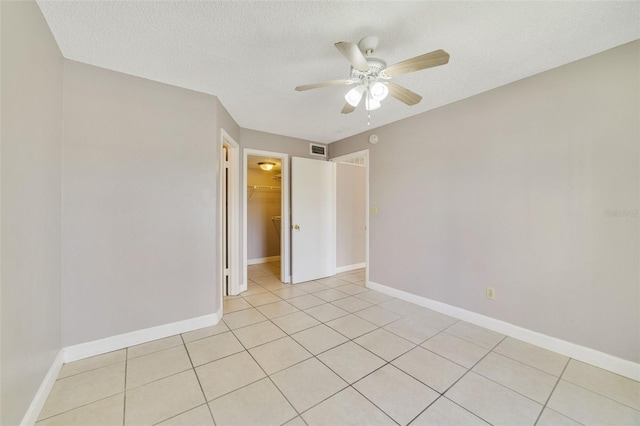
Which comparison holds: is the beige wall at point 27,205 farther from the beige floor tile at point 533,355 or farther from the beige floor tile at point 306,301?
the beige floor tile at point 533,355

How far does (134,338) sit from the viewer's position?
225 centimetres

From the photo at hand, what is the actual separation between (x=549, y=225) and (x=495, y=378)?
1.39 m

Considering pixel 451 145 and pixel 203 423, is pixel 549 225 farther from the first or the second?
pixel 203 423

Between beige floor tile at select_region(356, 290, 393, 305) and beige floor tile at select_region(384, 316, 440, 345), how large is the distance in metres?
0.57

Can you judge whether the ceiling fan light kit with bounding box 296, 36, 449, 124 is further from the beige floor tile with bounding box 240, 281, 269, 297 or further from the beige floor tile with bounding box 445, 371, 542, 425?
the beige floor tile with bounding box 240, 281, 269, 297

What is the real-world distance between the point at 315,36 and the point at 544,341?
126 inches

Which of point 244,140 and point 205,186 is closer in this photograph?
point 205,186

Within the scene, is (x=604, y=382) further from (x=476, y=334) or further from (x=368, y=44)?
(x=368, y=44)

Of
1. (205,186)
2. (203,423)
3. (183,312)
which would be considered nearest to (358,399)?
(203,423)

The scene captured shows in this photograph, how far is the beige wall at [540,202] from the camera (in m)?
1.84

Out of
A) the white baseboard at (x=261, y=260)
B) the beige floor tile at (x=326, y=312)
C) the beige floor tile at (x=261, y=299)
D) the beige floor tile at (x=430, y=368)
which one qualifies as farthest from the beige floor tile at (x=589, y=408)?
the white baseboard at (x=261, y=260)

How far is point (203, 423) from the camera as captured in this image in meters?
1.42

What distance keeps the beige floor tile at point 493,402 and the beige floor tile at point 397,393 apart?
18cm

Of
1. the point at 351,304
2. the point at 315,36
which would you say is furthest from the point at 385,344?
the point at 315,36
